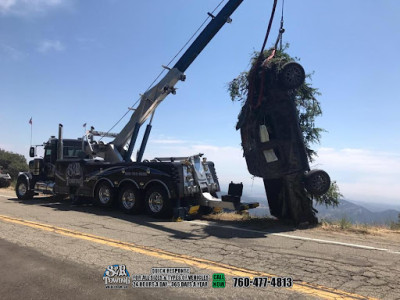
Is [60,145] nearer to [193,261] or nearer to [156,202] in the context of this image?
[156,202]

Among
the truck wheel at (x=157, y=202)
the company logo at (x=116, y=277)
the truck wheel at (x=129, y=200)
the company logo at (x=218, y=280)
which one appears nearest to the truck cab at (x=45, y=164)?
the truck wheel at (x=129, y=200)

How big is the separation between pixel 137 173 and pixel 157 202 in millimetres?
1157

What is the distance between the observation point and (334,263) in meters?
5.55

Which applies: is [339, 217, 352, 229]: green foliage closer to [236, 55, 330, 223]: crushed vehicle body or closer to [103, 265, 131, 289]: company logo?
[236, 55, 330, 223]: crushed vehicle body

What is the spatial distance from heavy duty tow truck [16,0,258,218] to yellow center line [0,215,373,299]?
117 inches

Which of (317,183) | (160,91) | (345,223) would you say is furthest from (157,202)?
(345,223)

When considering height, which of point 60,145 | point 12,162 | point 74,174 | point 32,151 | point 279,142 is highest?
point 12,162

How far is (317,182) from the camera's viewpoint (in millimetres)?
9078

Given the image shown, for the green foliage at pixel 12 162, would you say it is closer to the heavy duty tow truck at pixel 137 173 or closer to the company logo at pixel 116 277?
the heavy duty tow truck at pixel 137 173

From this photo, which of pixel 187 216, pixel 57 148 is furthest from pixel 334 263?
pixel 57 148

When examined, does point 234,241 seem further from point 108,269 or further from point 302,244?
point 108,269

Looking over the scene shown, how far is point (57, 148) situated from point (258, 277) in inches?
473

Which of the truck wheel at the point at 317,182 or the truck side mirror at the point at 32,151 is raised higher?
the truck side mirror at the point at 32,151

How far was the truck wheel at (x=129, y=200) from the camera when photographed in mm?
10703
